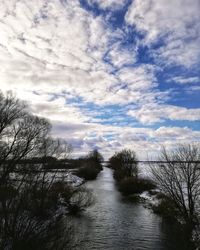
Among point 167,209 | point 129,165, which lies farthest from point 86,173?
point 167,209

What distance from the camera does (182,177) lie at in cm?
1866

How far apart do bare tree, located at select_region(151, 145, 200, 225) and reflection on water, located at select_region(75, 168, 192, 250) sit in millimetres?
1681

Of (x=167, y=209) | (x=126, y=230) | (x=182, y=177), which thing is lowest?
(x=126, y=230)

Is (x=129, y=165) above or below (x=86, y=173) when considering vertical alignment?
above

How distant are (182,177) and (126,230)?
5.79 meters

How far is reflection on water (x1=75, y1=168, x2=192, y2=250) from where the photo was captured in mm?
16672

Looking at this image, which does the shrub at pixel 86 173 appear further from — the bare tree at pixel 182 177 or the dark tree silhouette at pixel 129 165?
the bare tree at pixel 182 177

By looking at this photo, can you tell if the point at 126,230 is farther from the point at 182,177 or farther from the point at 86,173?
the point at 86,173

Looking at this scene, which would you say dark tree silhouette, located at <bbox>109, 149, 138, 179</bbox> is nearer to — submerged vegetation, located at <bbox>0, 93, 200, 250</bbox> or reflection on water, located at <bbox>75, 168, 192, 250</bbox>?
submerged vegetation, located at <bbox>0, 93, 200, 250</bbox>

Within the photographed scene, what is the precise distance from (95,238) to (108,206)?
11806mm

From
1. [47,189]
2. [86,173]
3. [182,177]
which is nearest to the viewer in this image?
[182,177]

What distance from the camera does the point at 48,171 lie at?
86.2 feet

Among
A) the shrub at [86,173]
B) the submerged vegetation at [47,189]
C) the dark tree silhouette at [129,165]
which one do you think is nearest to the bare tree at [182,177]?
the submerged vegetation at [47,189]

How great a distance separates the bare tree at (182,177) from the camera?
17750 mm
